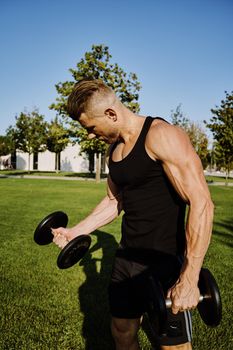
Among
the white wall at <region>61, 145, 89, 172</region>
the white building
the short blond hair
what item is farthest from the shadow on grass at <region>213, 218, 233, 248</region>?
the white wall at <region>61, 145, 89, 172</region>

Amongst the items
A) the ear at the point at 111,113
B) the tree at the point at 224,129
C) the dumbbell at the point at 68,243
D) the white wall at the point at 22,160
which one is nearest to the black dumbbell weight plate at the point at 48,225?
the dumbbell at the point at 68,243

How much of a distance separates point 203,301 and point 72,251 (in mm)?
1075

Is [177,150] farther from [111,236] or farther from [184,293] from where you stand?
[111,236]

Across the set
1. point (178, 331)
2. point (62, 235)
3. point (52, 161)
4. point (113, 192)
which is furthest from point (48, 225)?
point (52, 161)

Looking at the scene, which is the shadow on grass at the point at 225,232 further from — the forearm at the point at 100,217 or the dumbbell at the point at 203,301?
the dumbbell at the point at 203,301

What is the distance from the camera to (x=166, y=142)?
1839mm

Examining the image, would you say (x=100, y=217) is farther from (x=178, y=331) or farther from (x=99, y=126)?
(x=178, y=331)

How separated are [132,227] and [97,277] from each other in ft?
9.91

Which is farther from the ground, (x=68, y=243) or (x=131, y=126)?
(x=131, y=126)

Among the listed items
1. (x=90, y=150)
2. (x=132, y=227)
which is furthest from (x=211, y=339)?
(x=90, y=150)

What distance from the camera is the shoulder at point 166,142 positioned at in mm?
1819

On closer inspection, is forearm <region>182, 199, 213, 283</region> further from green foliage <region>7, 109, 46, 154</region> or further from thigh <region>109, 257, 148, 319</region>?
green foliage <region>7, 109, 46, 154</region>

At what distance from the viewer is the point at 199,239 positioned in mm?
1774

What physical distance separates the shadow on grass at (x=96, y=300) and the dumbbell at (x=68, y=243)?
41.3 inches
